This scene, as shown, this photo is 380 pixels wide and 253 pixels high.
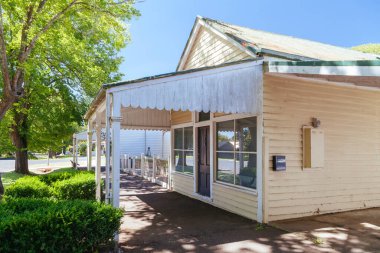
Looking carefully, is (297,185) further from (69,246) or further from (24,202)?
(24,202)

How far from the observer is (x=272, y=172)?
646cm

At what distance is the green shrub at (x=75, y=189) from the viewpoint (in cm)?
794

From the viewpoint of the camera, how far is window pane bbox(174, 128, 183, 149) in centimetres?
1095

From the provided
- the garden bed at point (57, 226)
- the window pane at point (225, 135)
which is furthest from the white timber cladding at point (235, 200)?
the garden bed at point (57, 226)

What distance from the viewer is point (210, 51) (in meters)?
9.39

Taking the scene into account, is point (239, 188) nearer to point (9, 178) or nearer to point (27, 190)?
point (27, 190)

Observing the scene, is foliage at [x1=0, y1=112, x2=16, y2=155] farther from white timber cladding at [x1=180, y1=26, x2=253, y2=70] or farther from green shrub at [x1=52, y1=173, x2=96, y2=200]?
white timber cladding at [x1=180, y1=26, x2=253, y2=70]

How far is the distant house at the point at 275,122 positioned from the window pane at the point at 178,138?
6.71ft

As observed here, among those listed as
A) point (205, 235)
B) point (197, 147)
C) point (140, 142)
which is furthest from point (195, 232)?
point (140, 142)

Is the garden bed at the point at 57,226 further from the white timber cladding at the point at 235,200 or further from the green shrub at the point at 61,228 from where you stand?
the white timber cladding at the point at 235,200

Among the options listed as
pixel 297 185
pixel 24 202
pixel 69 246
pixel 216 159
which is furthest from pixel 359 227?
pixel 24 202

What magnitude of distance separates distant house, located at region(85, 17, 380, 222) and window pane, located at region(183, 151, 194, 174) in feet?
3.49

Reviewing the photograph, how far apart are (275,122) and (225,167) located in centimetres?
206

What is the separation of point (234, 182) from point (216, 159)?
108 centimetres
